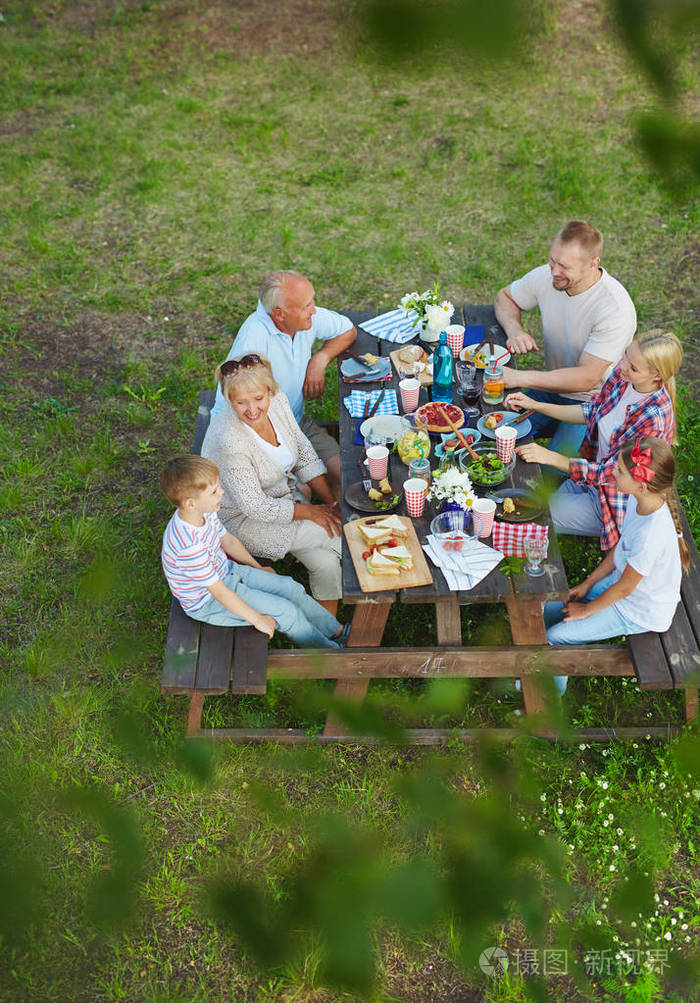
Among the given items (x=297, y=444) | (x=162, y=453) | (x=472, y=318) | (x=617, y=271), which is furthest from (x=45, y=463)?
(x=617, y=271)

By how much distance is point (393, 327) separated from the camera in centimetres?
510

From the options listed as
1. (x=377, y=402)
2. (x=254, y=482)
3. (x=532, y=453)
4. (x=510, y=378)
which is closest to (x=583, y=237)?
(x=510, y=378)

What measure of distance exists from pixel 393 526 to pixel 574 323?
1897mm

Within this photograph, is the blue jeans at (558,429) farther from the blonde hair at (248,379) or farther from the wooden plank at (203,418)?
the wooden plank at (203,418)

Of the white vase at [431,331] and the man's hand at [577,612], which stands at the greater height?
the white vase at [431,331]

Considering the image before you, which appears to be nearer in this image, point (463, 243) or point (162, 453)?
point (162, 453)

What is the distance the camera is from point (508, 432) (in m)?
3.95

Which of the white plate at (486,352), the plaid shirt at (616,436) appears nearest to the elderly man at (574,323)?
the white plate at (486,352)

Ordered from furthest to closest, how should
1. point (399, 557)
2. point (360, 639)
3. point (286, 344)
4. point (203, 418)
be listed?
point (203, 418) → point (286, 344) → point (360, 639) → point (399, 557)

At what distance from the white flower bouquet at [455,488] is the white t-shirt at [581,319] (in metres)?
1.46

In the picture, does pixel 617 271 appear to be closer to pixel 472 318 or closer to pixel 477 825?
pixel 472 318

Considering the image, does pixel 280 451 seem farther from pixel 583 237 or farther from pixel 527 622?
pixel 583 237

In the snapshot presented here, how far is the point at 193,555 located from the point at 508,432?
1559 mm

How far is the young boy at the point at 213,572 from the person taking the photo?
11.6 feet
